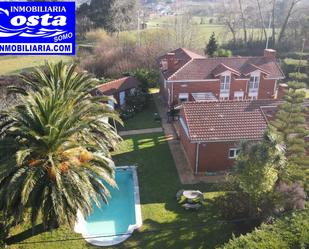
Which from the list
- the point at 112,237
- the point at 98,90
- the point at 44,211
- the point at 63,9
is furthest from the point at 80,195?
the point at 98,90

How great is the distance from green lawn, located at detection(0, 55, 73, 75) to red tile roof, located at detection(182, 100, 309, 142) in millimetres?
37377

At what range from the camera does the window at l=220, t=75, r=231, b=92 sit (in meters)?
34.9

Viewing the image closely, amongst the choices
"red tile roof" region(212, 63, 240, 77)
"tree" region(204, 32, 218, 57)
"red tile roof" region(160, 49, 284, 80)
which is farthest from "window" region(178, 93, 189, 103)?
"tree" region(204, 32, 218, 57)

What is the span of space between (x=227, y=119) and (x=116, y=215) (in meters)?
10.3

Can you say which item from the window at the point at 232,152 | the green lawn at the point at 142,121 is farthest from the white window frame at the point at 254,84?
the window at the point at 232,152

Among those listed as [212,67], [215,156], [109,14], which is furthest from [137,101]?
[109,14]

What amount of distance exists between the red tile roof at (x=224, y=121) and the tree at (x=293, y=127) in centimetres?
227

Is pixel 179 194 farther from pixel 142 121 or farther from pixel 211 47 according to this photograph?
pixel 211 47

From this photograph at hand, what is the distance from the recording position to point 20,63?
62562 millimetres

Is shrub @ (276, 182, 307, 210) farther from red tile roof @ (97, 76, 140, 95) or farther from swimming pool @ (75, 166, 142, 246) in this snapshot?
red tile roof @ (97, 76, 140, 95)

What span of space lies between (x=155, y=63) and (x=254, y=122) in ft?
84.0

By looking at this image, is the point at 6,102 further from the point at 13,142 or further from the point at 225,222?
the point at 225,222

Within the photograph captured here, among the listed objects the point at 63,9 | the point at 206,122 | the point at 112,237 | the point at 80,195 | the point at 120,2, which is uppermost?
the point at 120,2

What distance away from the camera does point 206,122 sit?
24031 millimetres
